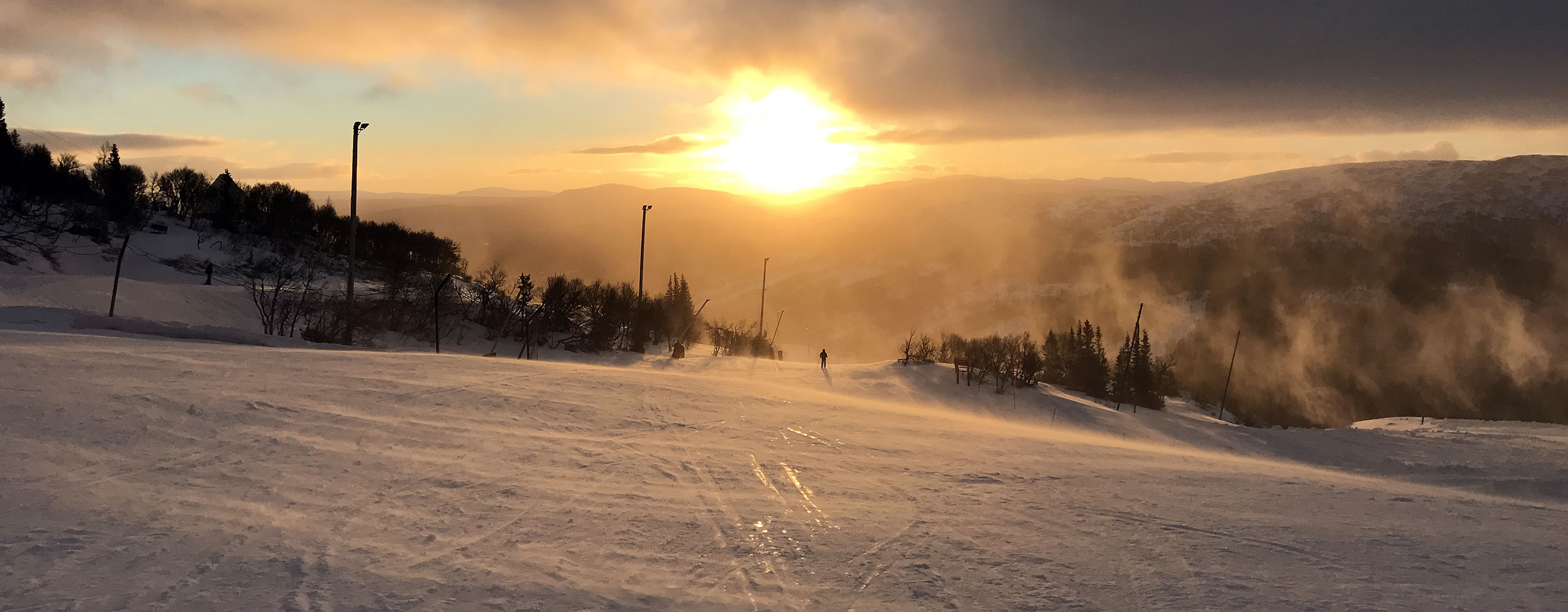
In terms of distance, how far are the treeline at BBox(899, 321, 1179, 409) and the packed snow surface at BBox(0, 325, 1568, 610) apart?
73.1 ft

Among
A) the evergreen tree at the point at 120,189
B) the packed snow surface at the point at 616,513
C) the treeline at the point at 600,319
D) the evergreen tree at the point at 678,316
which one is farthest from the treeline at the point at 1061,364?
the evergreen tree at the point at 120,189

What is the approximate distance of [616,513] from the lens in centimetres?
612

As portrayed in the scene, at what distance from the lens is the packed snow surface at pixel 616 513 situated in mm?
4602

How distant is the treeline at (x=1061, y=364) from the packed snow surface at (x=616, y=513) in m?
22.3

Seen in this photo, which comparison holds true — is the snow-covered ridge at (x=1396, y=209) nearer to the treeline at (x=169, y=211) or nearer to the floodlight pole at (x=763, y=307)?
the floodlight pole at (x=763, y=307)

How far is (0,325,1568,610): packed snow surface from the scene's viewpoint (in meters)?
4.60

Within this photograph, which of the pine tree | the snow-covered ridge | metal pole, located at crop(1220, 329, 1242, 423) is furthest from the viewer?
the snow-covered ridge

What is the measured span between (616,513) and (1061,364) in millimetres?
73863

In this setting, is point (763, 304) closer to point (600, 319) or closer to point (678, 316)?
point (678, 316)

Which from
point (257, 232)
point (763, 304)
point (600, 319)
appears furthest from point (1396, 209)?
point (257, 232)

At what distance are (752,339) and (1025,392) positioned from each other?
2368 cm

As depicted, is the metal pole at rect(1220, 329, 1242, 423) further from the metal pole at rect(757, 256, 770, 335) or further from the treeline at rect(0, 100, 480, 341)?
the treeline at rect(0, 100, 480, 341)

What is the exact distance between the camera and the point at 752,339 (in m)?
51.8

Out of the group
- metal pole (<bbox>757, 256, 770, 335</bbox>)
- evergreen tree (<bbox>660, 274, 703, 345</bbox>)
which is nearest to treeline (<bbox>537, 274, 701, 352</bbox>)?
evergreen tree (<bbox>660, 274, 703, 345</bbox>)
